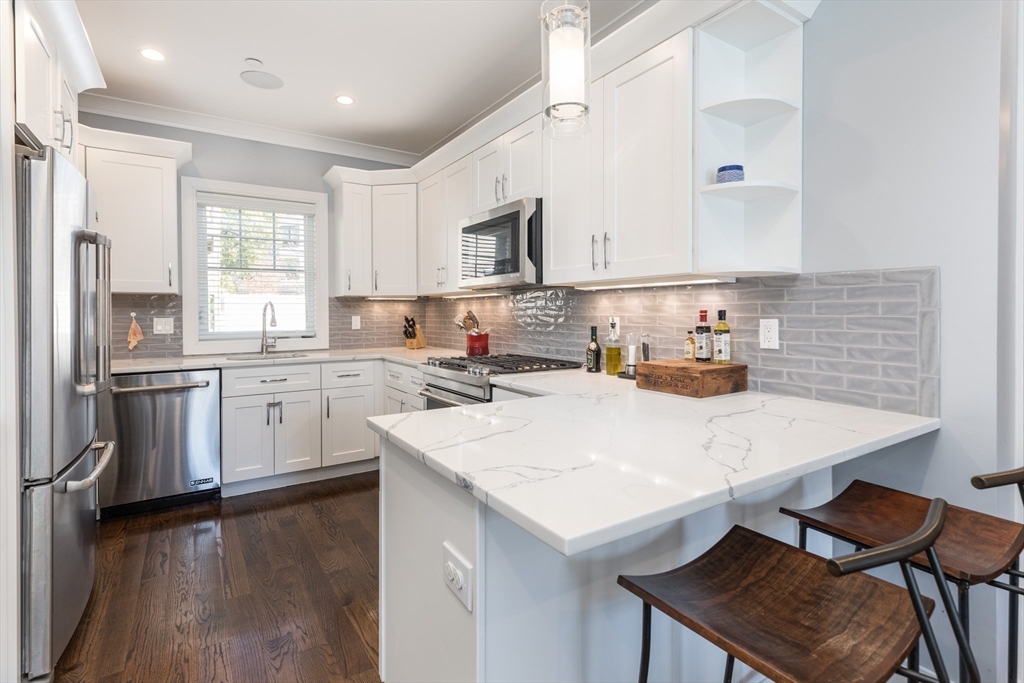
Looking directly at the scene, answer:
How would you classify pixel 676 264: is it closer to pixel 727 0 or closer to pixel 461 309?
pixel 727 0

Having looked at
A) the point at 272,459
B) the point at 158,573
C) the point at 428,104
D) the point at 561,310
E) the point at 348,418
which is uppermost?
the point at 428,104

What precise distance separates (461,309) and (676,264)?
2.52 metres

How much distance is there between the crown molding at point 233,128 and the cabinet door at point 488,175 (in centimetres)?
154

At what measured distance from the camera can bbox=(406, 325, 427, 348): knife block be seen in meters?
4.42

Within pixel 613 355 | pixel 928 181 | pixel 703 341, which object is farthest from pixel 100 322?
pixel 928 181

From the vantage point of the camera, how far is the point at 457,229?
3469 mm

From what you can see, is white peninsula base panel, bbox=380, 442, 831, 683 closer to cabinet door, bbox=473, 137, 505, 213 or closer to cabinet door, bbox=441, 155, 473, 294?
cabinet door, bbox=473, 137, 505, 213

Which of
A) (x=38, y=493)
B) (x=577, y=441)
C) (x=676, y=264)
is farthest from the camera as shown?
(x=676, y=264)

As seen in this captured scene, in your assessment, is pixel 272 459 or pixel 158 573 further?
pixel 272 459

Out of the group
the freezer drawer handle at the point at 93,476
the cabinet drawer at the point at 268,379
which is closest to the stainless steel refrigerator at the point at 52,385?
the freezer drawer handle at the point at 93,476

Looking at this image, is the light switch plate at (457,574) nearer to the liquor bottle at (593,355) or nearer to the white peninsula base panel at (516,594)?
the white peninsula base panel at (516,594)

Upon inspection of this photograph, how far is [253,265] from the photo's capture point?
12.9 feet

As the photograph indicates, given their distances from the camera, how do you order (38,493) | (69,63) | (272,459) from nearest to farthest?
(38,493)
(69,63)
(272,459)

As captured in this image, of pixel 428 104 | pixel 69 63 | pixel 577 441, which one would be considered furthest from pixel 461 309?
pixel 577 441
